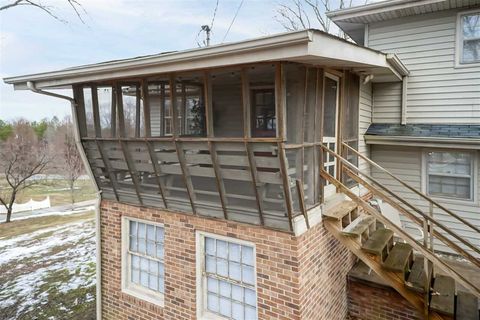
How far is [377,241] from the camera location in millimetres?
4594

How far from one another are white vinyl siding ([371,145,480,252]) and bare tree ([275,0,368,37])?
35.7ft

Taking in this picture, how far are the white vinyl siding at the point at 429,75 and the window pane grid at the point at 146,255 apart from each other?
223 inches

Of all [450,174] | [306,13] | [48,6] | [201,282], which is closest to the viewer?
[201,282]

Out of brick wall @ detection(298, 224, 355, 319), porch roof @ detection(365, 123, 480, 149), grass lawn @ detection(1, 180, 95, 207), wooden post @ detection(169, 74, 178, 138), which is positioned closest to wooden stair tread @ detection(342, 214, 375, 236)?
brick wall @ detection(298, 224, 355, 319)

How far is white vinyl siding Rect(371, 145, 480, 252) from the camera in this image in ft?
21.2

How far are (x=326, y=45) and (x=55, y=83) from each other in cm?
433

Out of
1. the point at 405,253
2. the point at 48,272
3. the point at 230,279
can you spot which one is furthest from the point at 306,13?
the point at 48,272

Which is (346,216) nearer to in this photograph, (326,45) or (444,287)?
(444,287)

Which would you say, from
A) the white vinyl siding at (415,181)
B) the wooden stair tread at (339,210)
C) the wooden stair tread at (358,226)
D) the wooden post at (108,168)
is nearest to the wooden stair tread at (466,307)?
the wooden stair tread at (358,226)

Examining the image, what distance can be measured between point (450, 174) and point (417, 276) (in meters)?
3.16

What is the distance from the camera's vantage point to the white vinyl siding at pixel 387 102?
23.2 feet

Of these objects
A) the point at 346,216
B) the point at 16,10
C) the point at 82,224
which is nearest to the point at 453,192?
the point at 346,216

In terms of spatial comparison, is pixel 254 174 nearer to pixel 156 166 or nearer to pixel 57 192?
pixel 156 166

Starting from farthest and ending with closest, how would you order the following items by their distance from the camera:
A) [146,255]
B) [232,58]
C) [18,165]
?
[18,165] → [146,255] → [232,58]
